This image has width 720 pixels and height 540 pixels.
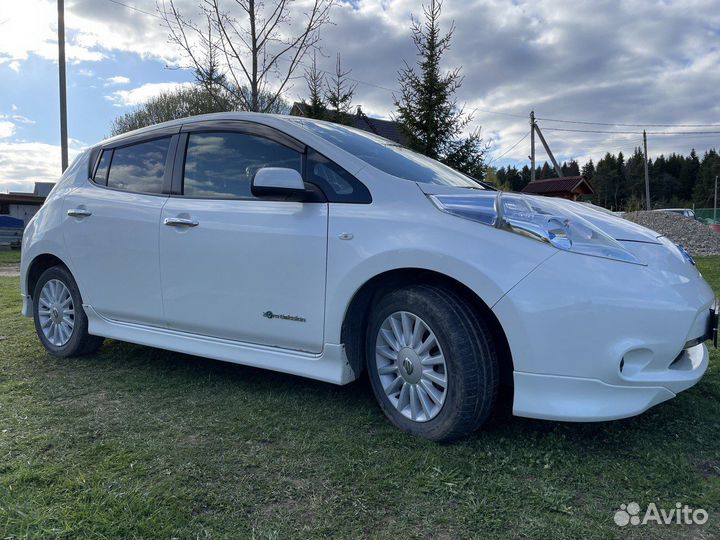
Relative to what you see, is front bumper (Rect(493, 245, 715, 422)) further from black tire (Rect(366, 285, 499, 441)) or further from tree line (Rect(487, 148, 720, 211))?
tree line (Rect(487, 148, 720, 211))

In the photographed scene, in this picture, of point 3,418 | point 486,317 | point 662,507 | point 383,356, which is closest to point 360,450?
point 383,356

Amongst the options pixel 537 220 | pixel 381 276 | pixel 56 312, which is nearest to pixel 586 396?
pixel 537 220

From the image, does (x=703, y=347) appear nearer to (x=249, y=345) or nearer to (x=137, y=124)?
(x=249, y=345)

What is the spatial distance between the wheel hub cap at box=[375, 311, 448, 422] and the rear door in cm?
160

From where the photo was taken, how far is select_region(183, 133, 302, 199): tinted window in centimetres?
315

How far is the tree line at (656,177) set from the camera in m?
73.3

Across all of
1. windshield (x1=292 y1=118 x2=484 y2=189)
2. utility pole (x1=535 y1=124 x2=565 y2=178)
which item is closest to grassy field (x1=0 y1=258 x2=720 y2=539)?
windshield (x1=292 y1=118 x2=484 y2=189)

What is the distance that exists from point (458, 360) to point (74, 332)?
3084 millimetres

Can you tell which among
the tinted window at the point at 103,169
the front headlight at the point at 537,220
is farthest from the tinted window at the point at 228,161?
the front headlight at the point at 537,220

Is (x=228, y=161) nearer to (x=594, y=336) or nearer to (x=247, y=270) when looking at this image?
(x=247, y=270)

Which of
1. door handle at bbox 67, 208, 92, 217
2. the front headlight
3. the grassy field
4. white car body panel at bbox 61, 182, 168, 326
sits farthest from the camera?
door handle at bbox 67, 208, 92, 217

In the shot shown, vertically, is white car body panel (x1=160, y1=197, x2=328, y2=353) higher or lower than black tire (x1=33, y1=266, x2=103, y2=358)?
higher

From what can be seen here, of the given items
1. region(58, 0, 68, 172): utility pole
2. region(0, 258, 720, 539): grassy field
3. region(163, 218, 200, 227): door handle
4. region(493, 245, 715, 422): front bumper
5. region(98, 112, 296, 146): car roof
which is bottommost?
region(0, 258, 720, 539): grassy field

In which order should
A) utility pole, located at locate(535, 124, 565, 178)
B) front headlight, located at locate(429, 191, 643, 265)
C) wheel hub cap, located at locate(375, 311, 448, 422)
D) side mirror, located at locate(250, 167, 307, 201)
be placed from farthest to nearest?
utility pole, located at locate(535, 124, 565, 178) < side mirror, located at locate(250, 167, 307, 201) < wheel hub cap, located at locate(375, 311, 448, 422) < front headlight, located at locate(429, 191, 643, 265)
